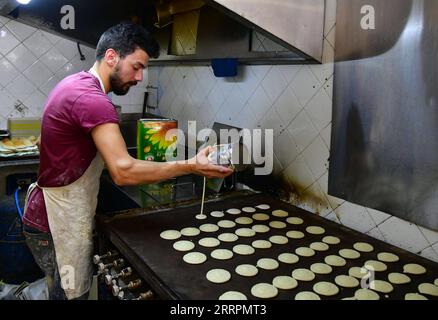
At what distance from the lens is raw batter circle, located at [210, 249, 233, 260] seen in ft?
4.40

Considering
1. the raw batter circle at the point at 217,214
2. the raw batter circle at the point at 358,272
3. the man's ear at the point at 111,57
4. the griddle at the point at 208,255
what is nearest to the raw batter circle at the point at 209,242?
the griddle at the point at 208,255

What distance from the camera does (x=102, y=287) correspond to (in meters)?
1.65

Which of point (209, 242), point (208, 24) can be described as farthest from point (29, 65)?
point (209, 242)

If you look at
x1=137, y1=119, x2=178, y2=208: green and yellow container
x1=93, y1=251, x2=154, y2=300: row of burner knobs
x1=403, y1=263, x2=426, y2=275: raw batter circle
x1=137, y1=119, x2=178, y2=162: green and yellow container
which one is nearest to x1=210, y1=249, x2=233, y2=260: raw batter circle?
x1=93, y1=251, x2=154, y2=300: row of burner knobs

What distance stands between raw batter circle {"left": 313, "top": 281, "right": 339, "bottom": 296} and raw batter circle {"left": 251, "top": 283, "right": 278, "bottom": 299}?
13 centimetres

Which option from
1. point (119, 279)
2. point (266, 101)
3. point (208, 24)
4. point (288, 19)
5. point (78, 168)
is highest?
point (208, 24)

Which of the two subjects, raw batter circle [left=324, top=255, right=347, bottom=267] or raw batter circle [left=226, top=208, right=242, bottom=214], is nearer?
raw batter circle [left=324, top=255, right=347, bottom=267]

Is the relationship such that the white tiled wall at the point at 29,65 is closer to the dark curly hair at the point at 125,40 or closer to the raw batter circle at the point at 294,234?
the dark curly hair at the point at 125,40

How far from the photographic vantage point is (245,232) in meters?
1.55

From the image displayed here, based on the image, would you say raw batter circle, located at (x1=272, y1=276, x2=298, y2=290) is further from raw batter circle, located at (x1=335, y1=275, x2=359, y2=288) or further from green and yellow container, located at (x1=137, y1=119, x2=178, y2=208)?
green and yellow container, located at (x1=137, y1=119, x2=178, y2=208)

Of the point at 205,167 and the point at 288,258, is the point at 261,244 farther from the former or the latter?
the point at 205,167

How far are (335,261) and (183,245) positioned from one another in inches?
21.9

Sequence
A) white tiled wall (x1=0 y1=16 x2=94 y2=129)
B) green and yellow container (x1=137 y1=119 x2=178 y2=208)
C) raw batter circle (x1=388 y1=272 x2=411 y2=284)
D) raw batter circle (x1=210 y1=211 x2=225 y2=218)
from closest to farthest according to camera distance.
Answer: raw batter circle (x1=388 y1=272 x2=411 y2=284), raw batter circle (x1=210 y1=211 x2=225 y2=218), green and yellow container (x1=137 y1=119 x2=178 y2=208), white tiled wall (x1=0 y1=16 x2=94 y2=129)

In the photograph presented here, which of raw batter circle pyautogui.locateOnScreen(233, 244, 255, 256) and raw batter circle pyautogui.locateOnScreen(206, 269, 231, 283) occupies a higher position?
raw batter circle pyautogui.locateOnScreen(233, 244, 255, 256)
